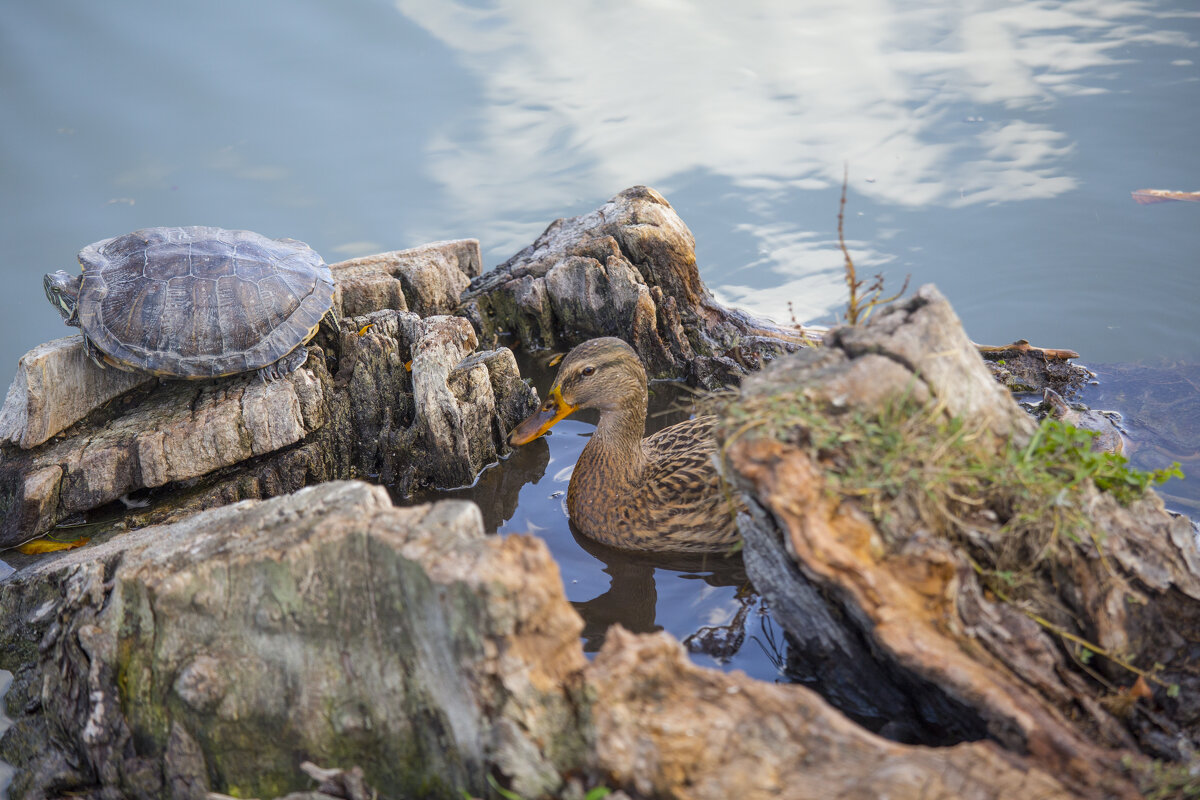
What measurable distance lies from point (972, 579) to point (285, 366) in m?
4.33

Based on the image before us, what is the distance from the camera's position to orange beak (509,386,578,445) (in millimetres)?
5250

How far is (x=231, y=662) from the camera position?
2900 mm

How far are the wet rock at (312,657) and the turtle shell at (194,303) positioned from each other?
79.0 inches

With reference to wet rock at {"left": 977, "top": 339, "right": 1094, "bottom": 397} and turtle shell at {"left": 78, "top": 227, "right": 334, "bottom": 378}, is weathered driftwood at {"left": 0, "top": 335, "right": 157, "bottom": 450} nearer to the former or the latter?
turtle shell at {"left": 78, "top": 227, "right": 334, "bottom": 378}

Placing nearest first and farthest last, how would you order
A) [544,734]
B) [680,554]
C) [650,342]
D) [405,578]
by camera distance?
[544,734] → [405,578] → [680,554] → [650,342]

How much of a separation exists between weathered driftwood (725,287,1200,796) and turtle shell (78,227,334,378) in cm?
354

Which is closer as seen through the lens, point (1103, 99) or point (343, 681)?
point (343, 681)

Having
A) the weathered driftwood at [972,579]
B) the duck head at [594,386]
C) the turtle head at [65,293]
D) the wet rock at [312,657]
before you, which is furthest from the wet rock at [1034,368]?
the turtle head at [65,293]

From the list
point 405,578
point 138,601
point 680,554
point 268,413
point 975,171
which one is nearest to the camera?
point 405,578

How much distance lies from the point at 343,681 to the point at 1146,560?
2650 millimetres

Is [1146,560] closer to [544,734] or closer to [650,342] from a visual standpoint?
[544,734]

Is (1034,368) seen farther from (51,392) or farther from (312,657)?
(51,392)

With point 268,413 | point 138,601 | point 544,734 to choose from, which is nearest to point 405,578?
point 544,734

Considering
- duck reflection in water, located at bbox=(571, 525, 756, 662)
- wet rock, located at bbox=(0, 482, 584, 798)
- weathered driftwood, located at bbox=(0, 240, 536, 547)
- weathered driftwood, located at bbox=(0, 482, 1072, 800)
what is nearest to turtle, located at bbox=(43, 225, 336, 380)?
weathered driftwood, located at bbox=(0, 240, 536, 547)
